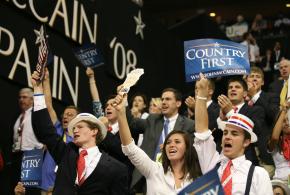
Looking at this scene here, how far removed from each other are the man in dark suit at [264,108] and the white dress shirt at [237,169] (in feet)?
7.63

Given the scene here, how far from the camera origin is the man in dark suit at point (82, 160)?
579 centimetres

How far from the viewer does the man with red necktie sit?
17.4ft

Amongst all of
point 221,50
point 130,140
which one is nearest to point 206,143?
point 130,140

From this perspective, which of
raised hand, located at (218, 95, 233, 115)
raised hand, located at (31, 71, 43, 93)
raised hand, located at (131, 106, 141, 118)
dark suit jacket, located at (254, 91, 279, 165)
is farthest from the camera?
raised hand, located at (131, 106, 141, 118)

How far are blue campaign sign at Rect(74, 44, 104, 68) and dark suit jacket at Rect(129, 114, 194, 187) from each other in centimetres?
192

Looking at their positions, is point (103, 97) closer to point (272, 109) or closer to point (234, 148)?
point (272, 109)

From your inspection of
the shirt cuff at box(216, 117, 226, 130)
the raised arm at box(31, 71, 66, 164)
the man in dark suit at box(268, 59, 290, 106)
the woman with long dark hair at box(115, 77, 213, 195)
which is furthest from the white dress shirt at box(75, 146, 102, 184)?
the man in dark suit at box(268, 59, 290, 106)

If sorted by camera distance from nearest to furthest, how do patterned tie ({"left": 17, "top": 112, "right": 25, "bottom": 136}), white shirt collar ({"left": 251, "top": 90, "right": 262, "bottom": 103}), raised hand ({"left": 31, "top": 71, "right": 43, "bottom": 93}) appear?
raised hand ({"left": 31, "top": 71, "right": 43, "bottom": 93})
white shirt collar ({"left": 251, "top": 90, "right": 262, "bottom": 103})
patterned tie ({"left": 17, "top": 112, "right": 25, "bottom": 136})

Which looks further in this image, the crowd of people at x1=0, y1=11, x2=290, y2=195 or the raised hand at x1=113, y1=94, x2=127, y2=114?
the raised hand at x1=113, y1=94, x2=127, y2=114

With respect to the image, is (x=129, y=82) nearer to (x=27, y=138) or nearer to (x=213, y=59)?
(x=213, y=59)

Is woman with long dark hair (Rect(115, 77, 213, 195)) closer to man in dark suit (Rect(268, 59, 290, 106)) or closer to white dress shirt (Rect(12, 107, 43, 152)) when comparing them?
man in dark suit (Rect(268, 59, 290, 106))

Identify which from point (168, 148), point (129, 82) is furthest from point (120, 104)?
point (168, 148)

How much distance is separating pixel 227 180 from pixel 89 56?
187 inches

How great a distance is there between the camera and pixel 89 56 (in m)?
9.73
